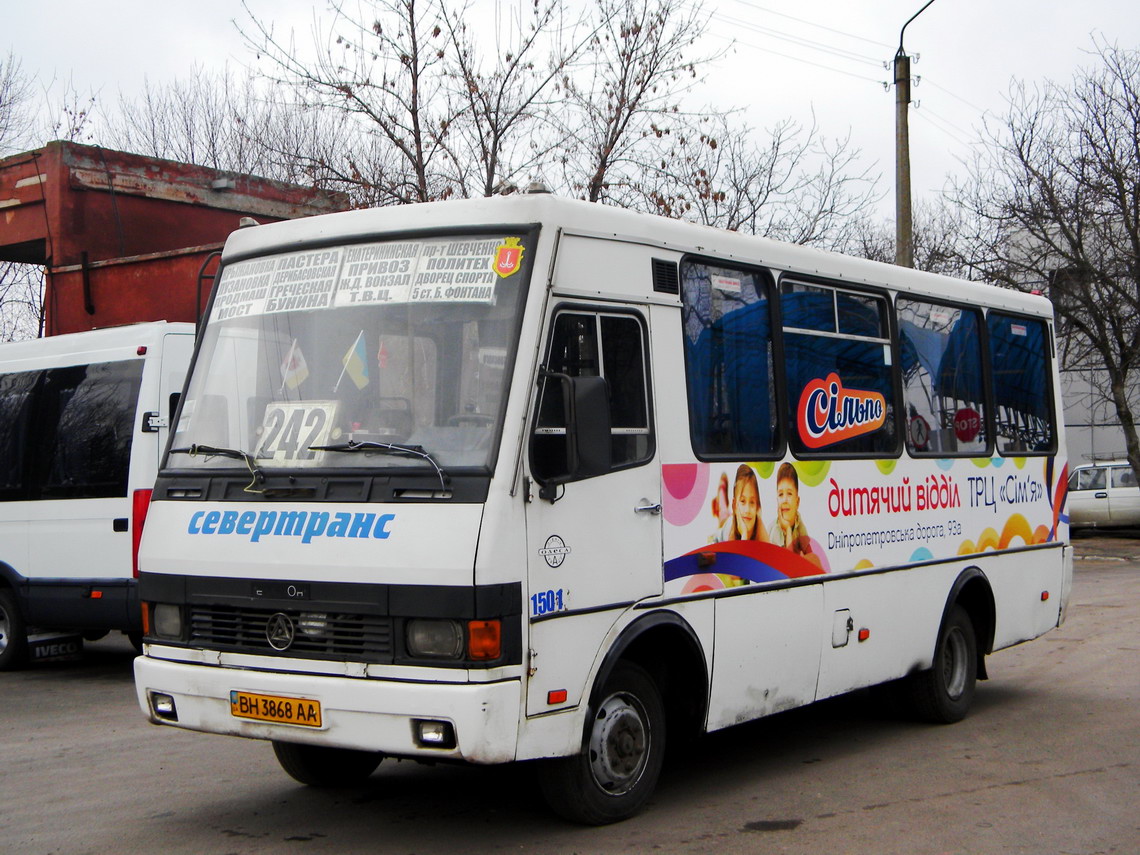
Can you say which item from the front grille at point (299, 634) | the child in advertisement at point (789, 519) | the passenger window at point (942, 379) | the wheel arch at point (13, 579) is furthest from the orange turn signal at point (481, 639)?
the wheel arch at point (13, 579)

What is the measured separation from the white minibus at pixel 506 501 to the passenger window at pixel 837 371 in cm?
3

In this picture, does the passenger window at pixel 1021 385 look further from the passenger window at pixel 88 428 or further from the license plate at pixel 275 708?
the passenger window at pixel 88 428

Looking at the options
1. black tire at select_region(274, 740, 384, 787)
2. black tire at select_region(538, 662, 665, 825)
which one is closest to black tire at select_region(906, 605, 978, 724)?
black tire at select_region(538, 662, 665, 825)

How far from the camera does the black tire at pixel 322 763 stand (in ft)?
22.3

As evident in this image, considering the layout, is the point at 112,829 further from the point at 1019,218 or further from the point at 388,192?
the point at 1019,218

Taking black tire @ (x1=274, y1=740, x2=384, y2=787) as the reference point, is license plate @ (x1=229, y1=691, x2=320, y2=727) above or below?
above

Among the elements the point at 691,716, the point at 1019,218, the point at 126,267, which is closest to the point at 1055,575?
the point at 691,716

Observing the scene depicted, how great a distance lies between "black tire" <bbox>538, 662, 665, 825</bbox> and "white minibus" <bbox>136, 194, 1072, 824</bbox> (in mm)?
14

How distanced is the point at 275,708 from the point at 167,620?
818mm

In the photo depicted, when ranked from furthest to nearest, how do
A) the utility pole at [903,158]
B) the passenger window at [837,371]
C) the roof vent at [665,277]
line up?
the utility pole at [903,158] → the passenger window at [837,371] → the roof vent at [665,277]

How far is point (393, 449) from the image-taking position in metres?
5.59

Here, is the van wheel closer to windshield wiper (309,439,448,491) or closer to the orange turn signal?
windshield wiper (309,439,448,491)

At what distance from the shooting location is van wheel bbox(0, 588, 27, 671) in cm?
1170

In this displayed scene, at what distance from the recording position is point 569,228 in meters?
5.95
